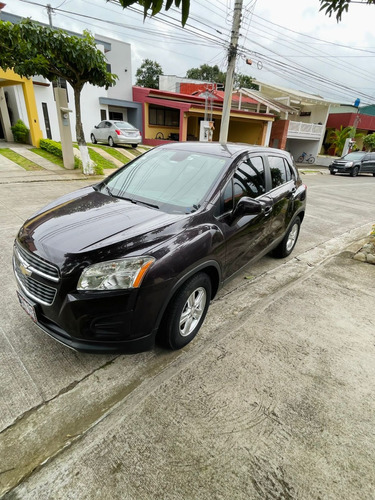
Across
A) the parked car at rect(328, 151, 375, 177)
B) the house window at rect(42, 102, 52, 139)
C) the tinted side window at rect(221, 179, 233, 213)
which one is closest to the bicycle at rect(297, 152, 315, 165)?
the parked car at rect(328, 151, 375, 177)

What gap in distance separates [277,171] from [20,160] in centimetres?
1066

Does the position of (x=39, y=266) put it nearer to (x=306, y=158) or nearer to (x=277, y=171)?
(x=277, y=171)

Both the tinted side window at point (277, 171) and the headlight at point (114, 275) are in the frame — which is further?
the tinted side window at point (277, 171)

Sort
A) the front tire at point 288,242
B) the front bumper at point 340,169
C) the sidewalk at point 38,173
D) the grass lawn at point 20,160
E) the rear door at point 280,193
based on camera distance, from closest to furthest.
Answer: the rear door at point 280,193 → the front tire at point 288,242 → the sidewalk at point 38,173 → the grass lawn at point 20,160 → the front bumper at point 340,169

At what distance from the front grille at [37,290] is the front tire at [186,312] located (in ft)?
2.77

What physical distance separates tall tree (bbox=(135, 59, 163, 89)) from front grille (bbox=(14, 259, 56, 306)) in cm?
4966

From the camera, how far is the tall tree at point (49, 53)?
725 centimetres

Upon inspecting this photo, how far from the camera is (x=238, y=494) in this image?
5.21 feet

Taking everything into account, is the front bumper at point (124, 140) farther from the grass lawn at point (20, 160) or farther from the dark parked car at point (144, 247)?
the dark parked car at point (144, 247)

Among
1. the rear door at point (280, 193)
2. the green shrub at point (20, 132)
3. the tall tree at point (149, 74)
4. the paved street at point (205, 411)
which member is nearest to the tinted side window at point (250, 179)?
the rear door at point (280, 193)

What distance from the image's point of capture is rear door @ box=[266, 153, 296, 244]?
3666mm

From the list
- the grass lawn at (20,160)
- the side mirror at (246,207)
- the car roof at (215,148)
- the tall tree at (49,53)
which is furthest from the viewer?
the grass lawn at (20,160)

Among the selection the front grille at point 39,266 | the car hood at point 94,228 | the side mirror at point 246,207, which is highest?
the side mirror at point 246,207

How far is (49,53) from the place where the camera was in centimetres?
757
